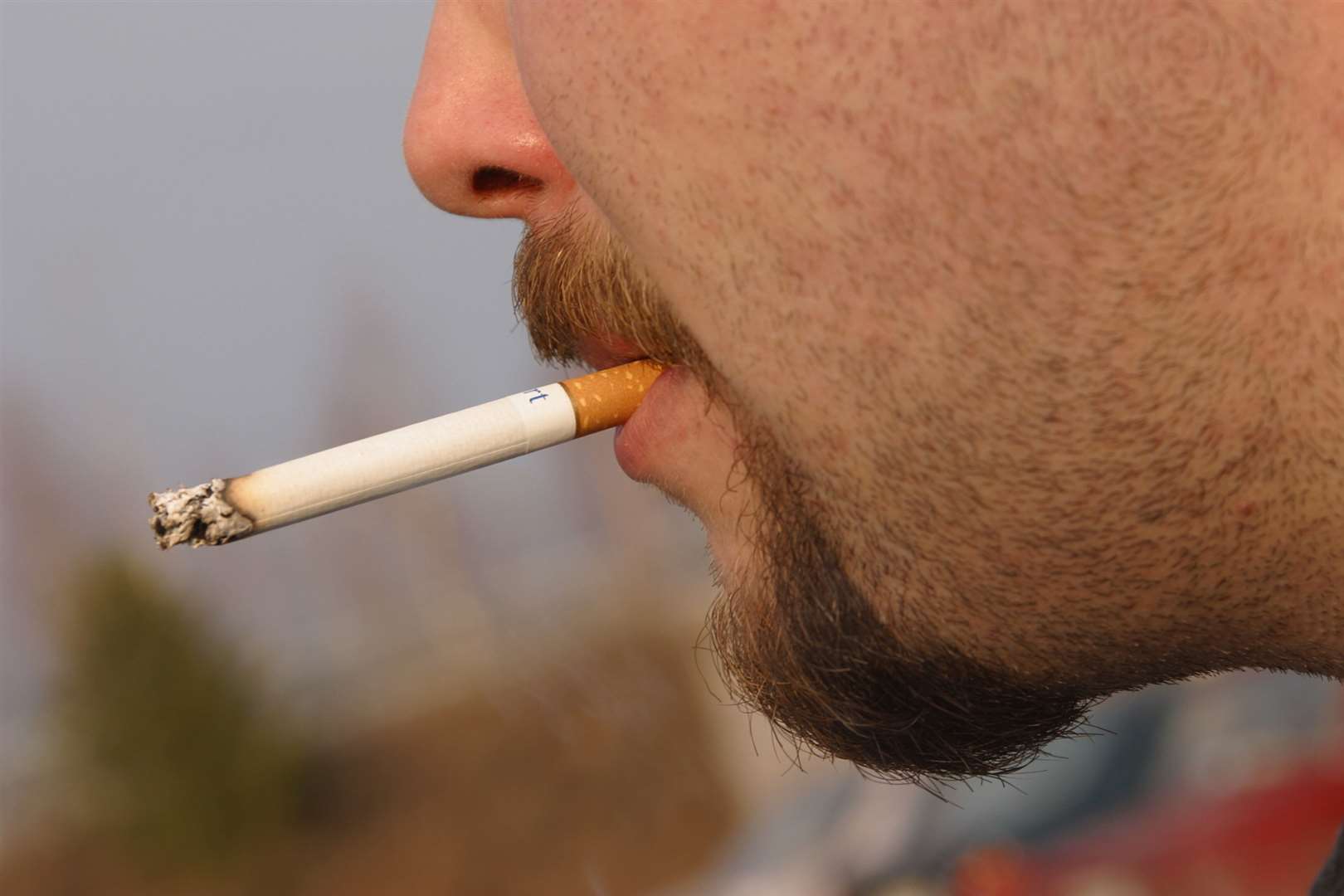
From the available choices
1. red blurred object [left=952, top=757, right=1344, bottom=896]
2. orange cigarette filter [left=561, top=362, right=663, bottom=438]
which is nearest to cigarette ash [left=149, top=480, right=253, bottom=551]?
orange cigarette filter [left=561, top=362, right=663, bottom=438]

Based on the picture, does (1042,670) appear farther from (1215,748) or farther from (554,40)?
(1215,748)

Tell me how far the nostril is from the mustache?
48 mm

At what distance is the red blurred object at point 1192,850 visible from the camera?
4.21m

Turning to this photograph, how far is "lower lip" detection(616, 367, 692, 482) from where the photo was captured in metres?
1.36

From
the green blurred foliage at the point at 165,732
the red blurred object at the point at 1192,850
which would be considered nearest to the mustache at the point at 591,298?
the red blurred object at the point at 1192,850

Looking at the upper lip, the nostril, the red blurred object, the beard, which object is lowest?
the red blurred object

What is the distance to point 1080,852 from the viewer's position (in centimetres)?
438

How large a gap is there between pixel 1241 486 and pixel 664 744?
11620 millimetres

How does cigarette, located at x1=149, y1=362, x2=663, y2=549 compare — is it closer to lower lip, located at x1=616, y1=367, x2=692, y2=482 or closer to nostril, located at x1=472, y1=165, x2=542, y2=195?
lower lip, located at x1=616, y1=367, x2=692, y2=482

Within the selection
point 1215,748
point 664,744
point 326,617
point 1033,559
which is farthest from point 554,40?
point 326,617

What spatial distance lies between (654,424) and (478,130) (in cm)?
37

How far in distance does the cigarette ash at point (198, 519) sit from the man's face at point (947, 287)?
42 centimetres

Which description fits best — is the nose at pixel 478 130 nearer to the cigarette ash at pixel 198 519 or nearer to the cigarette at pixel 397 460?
the cigarette at pixel 397 460

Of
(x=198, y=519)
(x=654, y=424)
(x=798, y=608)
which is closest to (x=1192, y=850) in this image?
(x=798, y=608)
